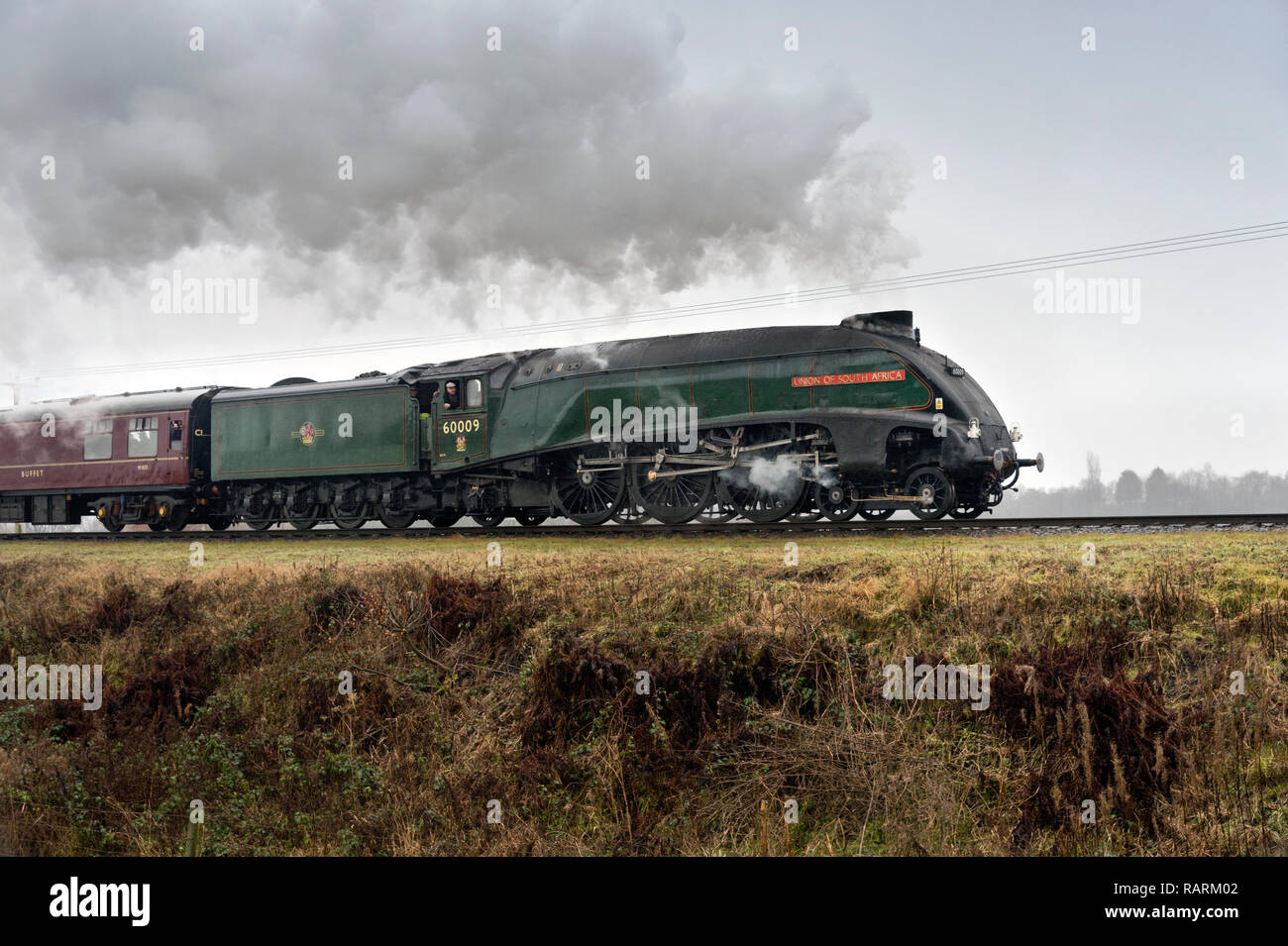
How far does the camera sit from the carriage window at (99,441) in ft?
81.3

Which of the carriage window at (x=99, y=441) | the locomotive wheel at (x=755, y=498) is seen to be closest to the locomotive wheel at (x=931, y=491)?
the locomotive wheel at (x=755, y=498)

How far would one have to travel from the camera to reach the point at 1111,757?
7121mm

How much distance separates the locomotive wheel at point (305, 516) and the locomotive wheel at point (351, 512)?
72 cm

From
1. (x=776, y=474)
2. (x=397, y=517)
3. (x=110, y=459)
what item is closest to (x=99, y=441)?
(x=110, y=459)

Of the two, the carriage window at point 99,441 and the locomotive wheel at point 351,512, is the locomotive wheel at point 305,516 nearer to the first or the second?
the locomotive wheel at point 351,512

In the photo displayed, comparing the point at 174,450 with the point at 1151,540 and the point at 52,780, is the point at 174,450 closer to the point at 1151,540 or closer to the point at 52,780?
the point at 52,780

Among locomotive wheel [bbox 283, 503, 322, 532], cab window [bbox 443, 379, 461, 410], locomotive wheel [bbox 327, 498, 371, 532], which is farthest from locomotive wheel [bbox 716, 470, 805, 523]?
locomotive wheel [bbox 283, 503, 322, 532]

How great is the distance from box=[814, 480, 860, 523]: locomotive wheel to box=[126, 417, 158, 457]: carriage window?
17560mm

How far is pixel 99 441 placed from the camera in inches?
982

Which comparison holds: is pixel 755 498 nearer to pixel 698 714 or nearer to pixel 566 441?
pixel 566 441

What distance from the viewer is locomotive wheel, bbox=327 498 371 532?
21.8 meters

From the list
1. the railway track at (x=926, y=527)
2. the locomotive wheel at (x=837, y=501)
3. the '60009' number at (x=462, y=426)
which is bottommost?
the railway track at (x=926, y=527)
